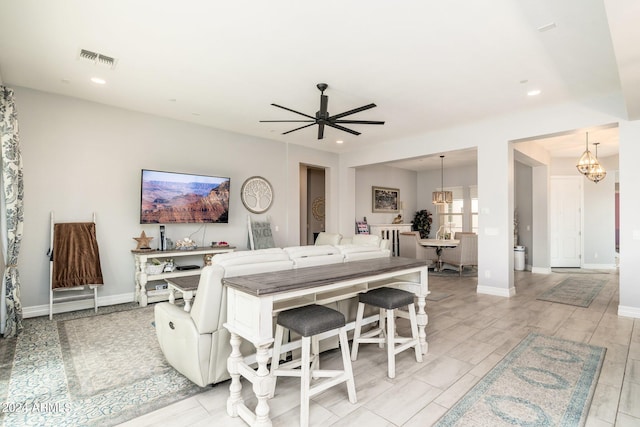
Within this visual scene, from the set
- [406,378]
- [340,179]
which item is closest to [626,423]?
[406,378]

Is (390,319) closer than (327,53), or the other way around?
(390,319)

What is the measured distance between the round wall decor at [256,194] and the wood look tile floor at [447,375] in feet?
12.2

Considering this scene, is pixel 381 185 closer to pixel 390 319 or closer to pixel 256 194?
pixel 256 194

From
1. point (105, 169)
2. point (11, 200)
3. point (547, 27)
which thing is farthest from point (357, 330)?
point (105, 169)

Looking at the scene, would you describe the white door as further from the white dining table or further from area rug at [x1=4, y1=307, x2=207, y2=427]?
area rug at [x1=4, y1=307, x2=207, y2=427]

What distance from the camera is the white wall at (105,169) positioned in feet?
14.0

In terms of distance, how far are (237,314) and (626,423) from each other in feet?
8.18

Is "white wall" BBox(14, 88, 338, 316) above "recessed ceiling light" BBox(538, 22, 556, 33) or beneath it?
beneath

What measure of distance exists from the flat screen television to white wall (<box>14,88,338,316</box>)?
0.71ft

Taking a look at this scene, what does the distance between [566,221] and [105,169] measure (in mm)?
10105

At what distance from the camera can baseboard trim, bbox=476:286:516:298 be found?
5.25m

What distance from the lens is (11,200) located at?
352cm

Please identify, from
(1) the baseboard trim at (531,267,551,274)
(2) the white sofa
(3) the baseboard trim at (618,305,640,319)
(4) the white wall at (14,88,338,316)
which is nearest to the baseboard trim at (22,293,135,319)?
(4) the white wall at (14,88,338,316)

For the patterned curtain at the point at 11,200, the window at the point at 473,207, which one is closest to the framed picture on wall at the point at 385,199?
the window at the point at 473,207
